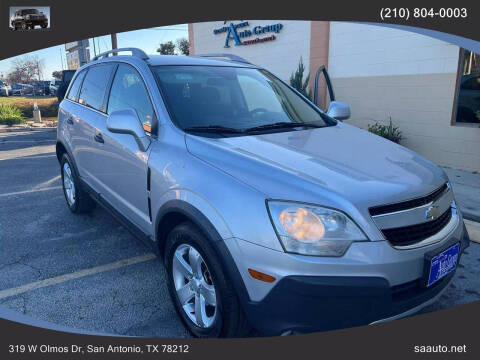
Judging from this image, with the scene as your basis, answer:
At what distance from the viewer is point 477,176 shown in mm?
6742

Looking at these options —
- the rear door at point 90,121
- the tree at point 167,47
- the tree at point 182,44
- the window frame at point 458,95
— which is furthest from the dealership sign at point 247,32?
the tree at point 167,47

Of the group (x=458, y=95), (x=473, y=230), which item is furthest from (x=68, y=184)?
(x=458, y=95)

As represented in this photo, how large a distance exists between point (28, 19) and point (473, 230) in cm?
533

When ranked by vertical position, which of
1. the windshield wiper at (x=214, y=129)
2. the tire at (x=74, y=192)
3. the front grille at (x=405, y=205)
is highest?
the windshield wiper at (x=214, y=129)

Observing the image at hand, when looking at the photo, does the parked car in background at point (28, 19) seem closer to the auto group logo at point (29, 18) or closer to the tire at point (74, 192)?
the auto group logo at point (29, 18)

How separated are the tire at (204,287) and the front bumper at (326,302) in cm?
15

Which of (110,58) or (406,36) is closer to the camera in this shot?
(110,58)

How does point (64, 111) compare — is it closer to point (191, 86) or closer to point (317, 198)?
point (191, 86)

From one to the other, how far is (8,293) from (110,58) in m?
2.40

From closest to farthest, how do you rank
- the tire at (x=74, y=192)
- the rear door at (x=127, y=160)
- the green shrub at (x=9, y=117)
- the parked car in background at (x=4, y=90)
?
the rear door at (x=127, y=160), the tire at (x=74, y=192), the green shrub at (x=9, y=117), the parked car in background at (x=4, y=90)

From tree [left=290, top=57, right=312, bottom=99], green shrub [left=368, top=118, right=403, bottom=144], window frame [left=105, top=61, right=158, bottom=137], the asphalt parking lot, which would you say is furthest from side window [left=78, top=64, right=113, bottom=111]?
tree [left=290, top=57, right=312, bottom=99]

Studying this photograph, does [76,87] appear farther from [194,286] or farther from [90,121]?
[194,286]

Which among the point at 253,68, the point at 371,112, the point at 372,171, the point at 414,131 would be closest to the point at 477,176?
the point at 414,131

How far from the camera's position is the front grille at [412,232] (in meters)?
2.04
